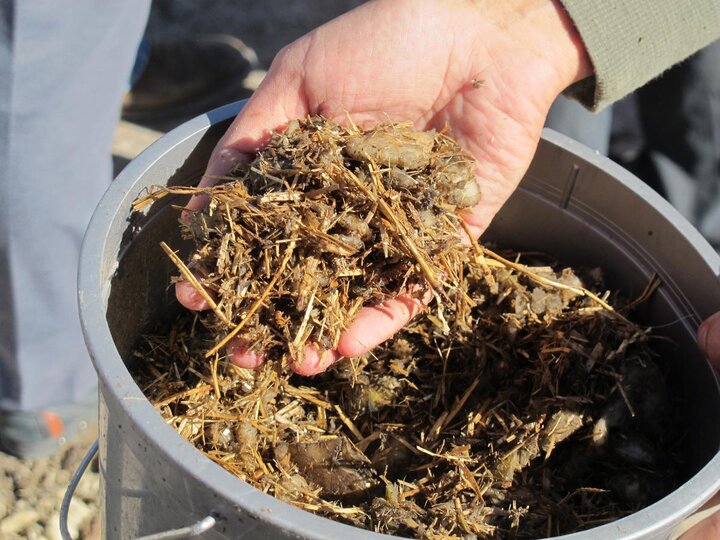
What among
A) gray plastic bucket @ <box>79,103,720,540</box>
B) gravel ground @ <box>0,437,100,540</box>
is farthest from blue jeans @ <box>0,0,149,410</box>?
gray plastic bucket @ <box>79,103,720,540</box>

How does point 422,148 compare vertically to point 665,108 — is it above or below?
above

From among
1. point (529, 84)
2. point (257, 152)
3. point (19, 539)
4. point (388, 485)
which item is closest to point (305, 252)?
point (257, 152)

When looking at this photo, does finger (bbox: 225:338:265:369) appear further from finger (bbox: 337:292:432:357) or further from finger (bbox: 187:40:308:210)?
finger (bbox: 187:40:308:210)

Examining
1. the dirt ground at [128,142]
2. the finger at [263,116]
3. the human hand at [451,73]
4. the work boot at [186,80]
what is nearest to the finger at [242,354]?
the finger at [263,116]

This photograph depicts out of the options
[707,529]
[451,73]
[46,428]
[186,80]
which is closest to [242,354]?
[451,73]

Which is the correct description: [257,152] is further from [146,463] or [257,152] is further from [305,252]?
[146,463]

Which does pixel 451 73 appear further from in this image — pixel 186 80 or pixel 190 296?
pixel 186 80
